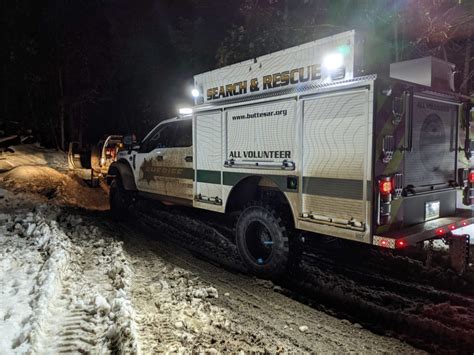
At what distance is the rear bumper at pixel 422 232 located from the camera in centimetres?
424

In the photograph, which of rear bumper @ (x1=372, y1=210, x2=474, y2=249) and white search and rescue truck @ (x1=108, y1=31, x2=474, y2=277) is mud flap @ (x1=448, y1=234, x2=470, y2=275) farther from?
rear bumper @ (x1=372, y1=210, x2=474, y2=249)

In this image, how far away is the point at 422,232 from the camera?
4.48 meters

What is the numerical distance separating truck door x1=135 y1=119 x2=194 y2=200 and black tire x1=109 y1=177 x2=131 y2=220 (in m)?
0.73

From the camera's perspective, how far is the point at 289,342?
3805mm

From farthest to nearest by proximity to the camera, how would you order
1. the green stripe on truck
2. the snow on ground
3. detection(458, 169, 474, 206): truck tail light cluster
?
the snow on ground → the green stripe on truck → detection(458, 169, 474, 206): truck tail light cluster

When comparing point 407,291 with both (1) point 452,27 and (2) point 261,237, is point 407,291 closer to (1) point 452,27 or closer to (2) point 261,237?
(2) point 261,237

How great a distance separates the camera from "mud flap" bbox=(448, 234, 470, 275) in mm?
5102

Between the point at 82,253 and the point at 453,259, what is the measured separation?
497 centimetres

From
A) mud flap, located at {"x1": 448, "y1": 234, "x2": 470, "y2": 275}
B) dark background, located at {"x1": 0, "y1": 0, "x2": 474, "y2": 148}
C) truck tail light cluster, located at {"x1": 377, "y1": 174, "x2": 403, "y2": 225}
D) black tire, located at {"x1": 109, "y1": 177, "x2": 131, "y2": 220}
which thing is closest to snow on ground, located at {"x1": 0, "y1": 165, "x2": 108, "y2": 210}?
black tire, located at {"x1": 109, "y1": 177, "x2": 131, "y2": 220}

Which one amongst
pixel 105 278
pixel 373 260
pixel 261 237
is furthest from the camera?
pixel 373 260

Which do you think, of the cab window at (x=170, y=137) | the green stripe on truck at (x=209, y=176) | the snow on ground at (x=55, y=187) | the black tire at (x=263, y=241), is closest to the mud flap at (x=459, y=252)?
the black tire at (x=263, y=241)

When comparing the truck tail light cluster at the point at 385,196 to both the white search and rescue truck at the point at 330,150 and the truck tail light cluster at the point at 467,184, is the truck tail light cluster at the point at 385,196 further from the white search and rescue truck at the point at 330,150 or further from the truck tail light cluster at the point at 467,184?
the truck tail light cluster at the point at 467,184

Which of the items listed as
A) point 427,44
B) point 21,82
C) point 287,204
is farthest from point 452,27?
point 21,82

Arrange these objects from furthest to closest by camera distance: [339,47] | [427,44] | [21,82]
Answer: [21,82] < [427,44] < [339,47]
